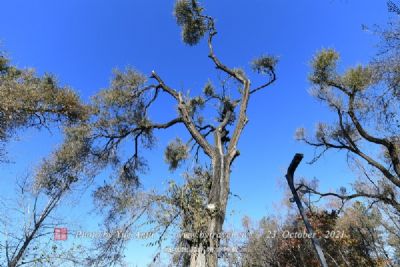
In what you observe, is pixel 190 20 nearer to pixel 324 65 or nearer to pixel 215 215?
pixel 324 65

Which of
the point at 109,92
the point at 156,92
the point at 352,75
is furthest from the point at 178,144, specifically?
the point at 352,75

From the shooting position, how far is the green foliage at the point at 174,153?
1110cm

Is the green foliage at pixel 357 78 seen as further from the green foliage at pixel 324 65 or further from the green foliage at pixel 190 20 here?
the green foliage at pixel 190 20

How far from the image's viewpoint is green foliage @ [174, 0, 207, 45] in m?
10.2

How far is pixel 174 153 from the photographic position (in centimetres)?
1145

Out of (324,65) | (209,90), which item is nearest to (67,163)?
(209,90)

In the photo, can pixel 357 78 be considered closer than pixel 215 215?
No

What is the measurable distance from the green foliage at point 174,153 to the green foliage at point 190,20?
3.49 m

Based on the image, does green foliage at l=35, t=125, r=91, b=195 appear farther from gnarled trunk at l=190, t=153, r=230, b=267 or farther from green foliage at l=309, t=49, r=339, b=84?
green foliage at l=309, t=49, r=339, b=84

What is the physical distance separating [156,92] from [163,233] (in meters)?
4.97

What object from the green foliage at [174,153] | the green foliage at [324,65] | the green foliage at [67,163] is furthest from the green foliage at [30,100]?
the green foliage at [324,65]

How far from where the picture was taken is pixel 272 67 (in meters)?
10.5

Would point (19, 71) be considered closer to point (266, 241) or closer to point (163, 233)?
point (163, 233)

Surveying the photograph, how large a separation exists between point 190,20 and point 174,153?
442 centimetres
